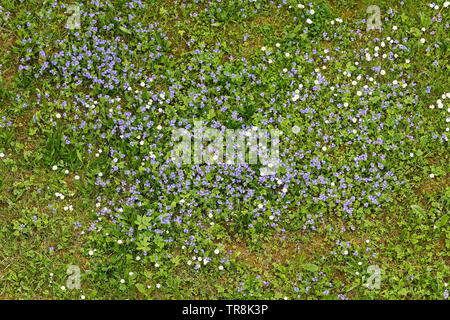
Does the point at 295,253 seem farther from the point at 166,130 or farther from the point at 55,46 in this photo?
the point at 55,46

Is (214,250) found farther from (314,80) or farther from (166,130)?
(314,80)

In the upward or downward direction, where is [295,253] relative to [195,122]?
downward

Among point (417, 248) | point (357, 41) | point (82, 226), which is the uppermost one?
point (357, 41)

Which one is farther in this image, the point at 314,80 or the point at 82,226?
the point at 314,80
